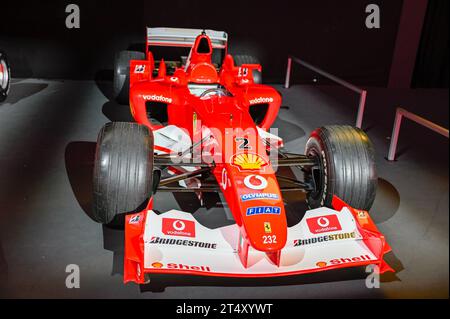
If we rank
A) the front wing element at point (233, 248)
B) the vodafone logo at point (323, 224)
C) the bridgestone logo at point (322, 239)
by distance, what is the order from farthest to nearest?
the vodafone logo at point (323, 224), the bridgestone logo at point (322, 239), the front wing element at point (233, 248)

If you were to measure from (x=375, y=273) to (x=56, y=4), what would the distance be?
253 inches

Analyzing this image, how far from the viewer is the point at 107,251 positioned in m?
3.21

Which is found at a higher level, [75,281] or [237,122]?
[237,122]

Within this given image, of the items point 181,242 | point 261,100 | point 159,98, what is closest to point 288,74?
point 261,100

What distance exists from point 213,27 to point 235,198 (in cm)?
550

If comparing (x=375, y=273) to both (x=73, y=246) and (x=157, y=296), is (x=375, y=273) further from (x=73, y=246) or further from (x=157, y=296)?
(x=73, y=246)

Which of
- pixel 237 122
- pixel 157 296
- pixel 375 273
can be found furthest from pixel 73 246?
pixel 375 273

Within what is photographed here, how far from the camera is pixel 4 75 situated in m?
6.23

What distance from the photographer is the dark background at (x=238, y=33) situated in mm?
7590

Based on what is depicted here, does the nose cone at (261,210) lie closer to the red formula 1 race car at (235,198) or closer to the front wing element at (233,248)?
the red formula 1 race car at (235,198)

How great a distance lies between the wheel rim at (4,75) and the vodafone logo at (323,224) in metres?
4.81

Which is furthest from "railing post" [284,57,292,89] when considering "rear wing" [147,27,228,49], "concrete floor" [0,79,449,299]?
"rear wing" [147,27,228,49]

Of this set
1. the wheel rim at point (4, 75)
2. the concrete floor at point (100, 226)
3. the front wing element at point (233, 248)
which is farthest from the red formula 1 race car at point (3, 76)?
the front wing element at point (233, 248)

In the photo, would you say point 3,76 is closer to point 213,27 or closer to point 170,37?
point 170,37
